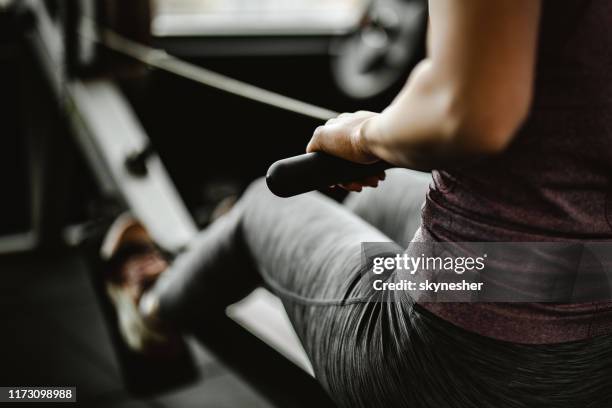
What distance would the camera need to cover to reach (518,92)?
0.52 metres

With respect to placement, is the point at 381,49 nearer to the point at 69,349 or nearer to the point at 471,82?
the point at 69,349

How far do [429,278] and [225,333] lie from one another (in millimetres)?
759

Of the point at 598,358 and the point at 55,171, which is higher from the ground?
the point at 598,358

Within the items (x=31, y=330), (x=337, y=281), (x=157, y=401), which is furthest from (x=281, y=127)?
(x=337, y=281)

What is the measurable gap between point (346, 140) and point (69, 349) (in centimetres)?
141

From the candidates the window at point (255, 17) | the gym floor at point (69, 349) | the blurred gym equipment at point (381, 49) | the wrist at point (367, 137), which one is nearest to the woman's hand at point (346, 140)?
the wrist at point (367, 137)

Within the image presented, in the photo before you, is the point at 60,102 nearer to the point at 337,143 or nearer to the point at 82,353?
the point at 82,353

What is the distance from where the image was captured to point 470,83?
1.68 feet

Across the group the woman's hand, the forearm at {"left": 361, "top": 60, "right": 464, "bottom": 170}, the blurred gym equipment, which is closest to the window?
the blurred gym equipment

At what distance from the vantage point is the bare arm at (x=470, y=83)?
50 centimetres

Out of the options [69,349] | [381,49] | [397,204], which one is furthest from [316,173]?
[381,49]

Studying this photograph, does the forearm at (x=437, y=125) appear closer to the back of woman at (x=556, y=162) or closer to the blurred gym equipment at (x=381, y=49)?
the back of woman at (x=556, y=162)

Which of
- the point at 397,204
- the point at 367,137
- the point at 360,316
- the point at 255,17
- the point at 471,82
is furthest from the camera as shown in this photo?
the point at 255,17

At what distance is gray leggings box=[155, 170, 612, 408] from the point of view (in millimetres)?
674
